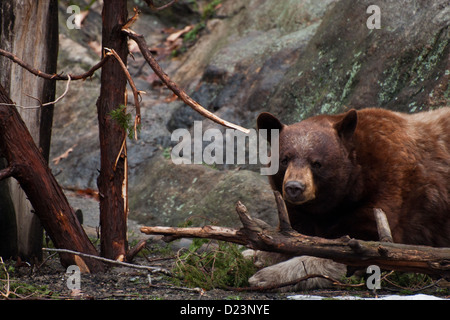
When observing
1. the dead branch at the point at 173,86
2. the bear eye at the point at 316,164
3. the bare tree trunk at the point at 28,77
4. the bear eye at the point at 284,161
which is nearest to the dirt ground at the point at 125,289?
the bare tree trunk at the point at 28,77

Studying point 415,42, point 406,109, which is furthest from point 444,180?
point 415,42

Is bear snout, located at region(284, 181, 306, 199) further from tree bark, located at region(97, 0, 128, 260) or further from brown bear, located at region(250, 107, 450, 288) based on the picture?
tree bark, located at region(97, 0, 128, 260)

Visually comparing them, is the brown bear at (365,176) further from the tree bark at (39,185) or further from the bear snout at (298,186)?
the tree bark at (39,185)

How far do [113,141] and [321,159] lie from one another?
1739 mm

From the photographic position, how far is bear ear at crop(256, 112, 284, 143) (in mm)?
5199

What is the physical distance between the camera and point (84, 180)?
9.34 meters

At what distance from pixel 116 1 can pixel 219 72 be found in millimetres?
5037

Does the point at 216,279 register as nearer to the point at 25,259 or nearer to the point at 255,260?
the point at 255,260

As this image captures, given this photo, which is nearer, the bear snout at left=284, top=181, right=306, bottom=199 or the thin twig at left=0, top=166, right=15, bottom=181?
the thin twig at left=0, top=166, right=15, bottom=181

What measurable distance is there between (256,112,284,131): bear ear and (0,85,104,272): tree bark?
5.78ft

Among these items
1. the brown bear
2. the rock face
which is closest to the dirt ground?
the brown bear

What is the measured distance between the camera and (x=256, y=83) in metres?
9.38

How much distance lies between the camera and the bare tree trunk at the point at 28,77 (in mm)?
5246

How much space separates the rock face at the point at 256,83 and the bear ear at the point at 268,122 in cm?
193
